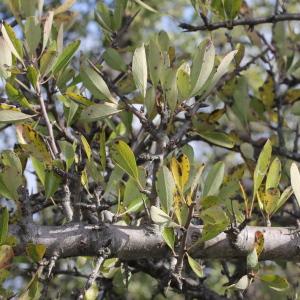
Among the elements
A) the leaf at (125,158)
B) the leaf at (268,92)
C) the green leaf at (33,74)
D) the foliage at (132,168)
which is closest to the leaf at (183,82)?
the foliage at (132,168)

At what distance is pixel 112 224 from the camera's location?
975 millimetres

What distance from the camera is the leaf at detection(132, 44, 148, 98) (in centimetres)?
97

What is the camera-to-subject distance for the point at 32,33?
3.35 ft

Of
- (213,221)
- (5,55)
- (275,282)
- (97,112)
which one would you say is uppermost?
(5,55)

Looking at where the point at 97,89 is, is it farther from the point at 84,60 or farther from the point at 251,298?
the point at 251,298

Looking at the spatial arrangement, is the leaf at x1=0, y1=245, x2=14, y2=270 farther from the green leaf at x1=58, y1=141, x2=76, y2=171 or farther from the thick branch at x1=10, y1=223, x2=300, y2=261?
the green leaf at x1=58, y1=141, x2=76, y2=171

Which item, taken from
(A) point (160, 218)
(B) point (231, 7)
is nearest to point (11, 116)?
(A) point (160, 218)

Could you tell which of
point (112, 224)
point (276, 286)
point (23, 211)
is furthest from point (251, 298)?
point (23, 211)

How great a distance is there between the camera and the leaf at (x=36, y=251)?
2.86ft

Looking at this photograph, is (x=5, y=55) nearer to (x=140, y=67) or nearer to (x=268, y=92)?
(x=140, y=67)

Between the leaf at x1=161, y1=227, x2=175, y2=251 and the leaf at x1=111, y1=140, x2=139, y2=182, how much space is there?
0.09 metres

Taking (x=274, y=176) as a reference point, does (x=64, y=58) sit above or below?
above

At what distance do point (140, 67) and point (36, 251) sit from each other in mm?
326

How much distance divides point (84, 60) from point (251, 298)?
54 centimetres
